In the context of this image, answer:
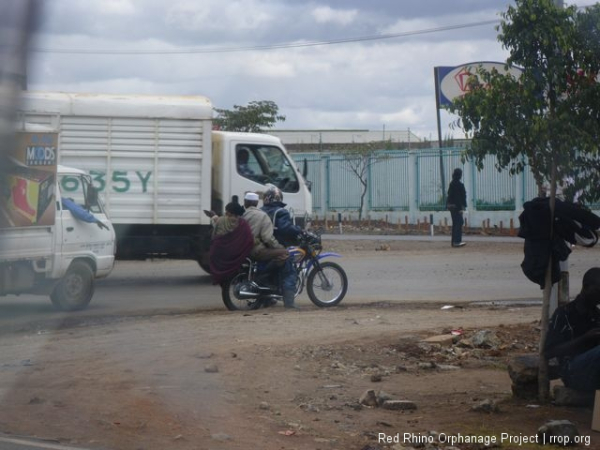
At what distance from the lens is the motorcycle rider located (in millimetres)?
12516

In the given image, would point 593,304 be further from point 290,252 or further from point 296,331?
point 290,252

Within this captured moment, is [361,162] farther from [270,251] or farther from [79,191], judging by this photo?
[270,251]

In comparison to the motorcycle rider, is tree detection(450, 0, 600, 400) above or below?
above

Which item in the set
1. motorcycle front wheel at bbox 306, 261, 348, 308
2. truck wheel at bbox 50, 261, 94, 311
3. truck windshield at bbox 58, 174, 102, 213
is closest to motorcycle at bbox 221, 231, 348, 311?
motorcycle front wheel at bbox 306, 261, 348, 308

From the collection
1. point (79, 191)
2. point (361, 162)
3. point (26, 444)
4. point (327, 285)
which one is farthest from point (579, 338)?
point (361, 162)

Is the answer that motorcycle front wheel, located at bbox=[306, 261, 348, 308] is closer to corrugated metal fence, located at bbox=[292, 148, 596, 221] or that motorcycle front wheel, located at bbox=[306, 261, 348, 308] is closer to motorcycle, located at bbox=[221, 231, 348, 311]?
motorcycle, located at bbox=[221, 231, 348, 311]

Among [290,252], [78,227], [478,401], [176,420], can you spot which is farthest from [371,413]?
[78,227]

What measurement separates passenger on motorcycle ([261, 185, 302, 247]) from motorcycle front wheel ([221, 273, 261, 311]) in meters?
0.86

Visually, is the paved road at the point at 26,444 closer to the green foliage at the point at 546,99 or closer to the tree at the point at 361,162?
the green foliage at the point at 546,99

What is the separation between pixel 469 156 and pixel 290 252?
18.4 feet

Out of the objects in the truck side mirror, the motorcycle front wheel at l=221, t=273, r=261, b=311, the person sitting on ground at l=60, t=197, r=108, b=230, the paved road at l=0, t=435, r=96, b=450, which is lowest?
the paved road at l=0, t=435, r=96, b=450

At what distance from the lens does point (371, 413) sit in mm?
6902

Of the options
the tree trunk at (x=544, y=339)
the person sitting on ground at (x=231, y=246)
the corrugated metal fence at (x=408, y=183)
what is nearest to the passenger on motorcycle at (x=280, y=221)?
the person sitting on ground at (x=231, y=246)

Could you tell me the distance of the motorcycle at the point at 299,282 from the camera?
12516 mm
